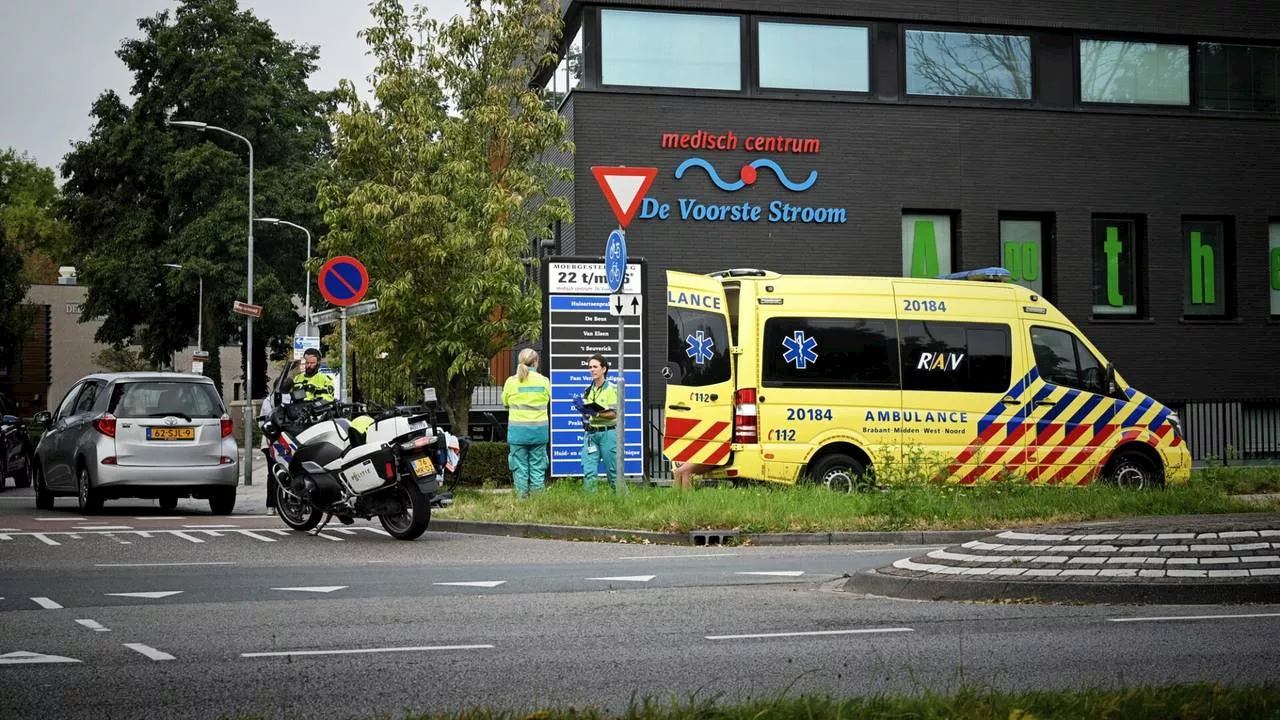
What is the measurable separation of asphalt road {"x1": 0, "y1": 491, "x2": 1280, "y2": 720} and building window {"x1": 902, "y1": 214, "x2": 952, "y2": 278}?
16.4 metres

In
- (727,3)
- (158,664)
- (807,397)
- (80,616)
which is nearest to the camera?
(158,664)

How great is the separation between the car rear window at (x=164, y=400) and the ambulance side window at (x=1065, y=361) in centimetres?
1029

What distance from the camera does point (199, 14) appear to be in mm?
55188

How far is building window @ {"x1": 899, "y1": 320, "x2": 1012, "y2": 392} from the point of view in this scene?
735 inches

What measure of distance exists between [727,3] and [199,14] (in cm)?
3314

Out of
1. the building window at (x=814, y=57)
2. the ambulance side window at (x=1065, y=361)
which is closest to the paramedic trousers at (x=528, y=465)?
the ambulance side window at (x=1065, y=361)

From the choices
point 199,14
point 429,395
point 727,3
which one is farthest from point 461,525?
point 199,14

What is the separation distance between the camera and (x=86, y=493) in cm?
1939

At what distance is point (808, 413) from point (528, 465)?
11.2 feet

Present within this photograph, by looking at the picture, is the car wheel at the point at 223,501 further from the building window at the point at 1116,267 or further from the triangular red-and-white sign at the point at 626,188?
the building window at the point at 1116,267

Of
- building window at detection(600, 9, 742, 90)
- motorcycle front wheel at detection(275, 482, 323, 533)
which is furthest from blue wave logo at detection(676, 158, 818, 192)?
motorcycle front wheel at detection(275, 482, 323, 533)

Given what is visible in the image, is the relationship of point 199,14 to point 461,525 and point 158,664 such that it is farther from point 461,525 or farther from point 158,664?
point 158,664

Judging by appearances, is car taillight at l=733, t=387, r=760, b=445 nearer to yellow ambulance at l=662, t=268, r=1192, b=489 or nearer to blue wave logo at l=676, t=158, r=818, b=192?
yellow ambulance at l=662, t=268, r=1192, b=489

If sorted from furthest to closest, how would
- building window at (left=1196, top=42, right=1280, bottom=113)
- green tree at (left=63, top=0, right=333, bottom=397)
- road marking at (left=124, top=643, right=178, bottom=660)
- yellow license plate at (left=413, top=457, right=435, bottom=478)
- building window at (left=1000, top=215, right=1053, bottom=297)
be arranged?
green tree at (left=63, top=0, right=333, bottom=397), building window at (left=1196, top=42, right=1280, bottom=113), building window at (left=1000, top=215, right=1053, bottom=297), yellow license plate at (left=413, top=457, right=435, bottom=478), road marking at (left=124, top=643, right=178, bottom=660)
